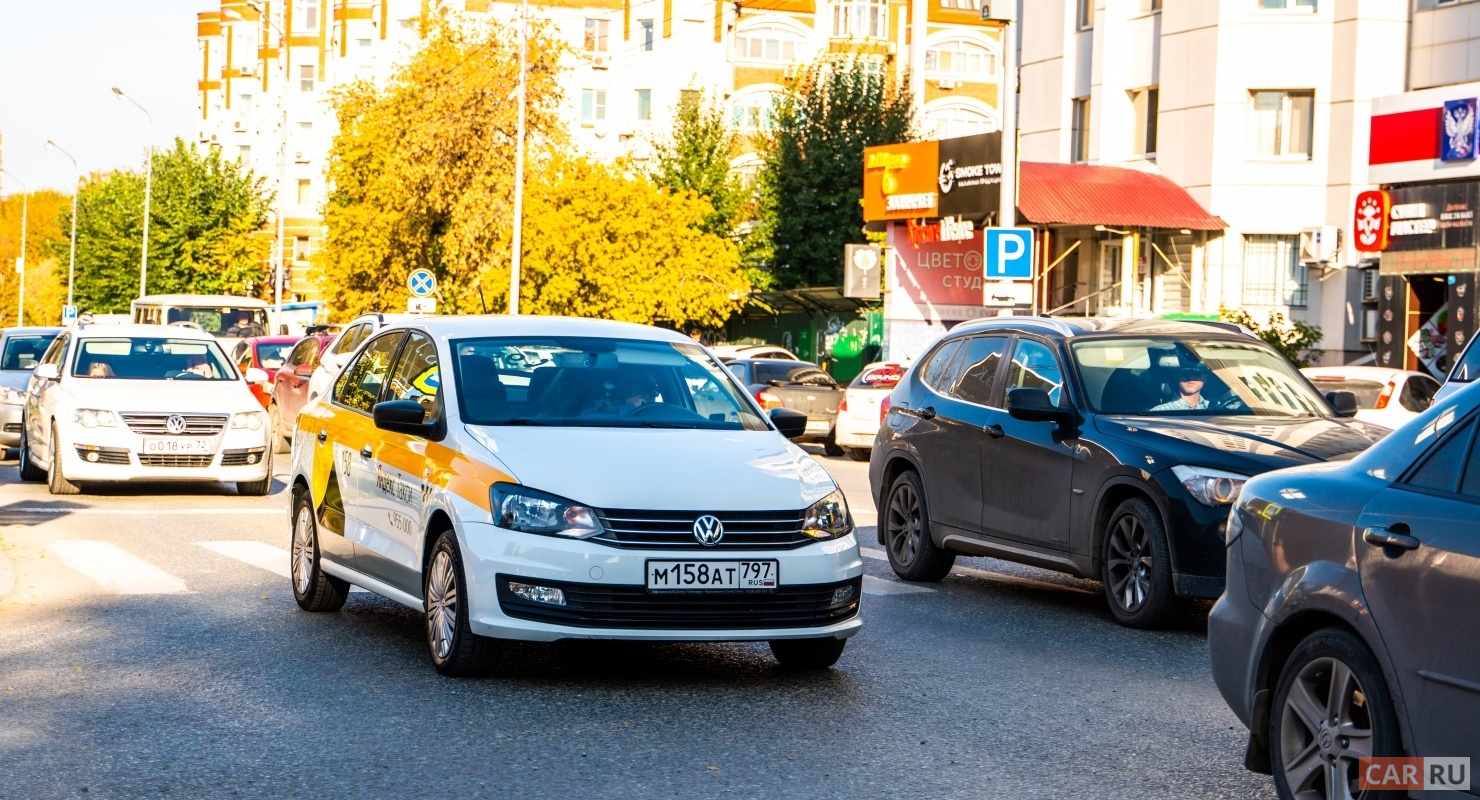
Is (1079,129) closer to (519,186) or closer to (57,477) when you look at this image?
(519,186)

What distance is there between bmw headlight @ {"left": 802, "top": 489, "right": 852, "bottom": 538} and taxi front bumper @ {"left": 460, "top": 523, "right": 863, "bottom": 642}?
0.58 feet

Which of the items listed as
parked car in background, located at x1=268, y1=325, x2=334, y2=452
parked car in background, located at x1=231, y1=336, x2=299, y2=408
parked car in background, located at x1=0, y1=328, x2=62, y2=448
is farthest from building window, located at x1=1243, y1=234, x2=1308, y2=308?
parked car in background, located at x1=0, y1=328, x2=62, y2=448

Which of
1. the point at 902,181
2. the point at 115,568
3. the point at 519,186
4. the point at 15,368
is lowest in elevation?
the point at 115,568

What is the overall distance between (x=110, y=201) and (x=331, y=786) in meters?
89.3

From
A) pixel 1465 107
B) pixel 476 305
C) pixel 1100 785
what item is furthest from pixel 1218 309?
pixel 1100 785

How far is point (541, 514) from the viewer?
7.86 m

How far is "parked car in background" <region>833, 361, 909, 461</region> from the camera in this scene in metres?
28.5

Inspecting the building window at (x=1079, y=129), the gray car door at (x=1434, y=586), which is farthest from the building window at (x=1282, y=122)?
the gray car door at (x=1434, y=586)

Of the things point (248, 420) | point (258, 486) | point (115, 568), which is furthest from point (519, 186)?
point (115, 568)

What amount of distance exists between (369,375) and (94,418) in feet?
28.6

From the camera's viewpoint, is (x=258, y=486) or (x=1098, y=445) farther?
(x=258, y=486)

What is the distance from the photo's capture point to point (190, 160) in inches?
3440

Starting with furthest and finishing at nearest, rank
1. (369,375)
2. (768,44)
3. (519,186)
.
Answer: (768,44)
(519,186)
(369,375)

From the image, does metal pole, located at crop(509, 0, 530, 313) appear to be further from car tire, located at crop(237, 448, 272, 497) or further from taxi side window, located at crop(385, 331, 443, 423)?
taxi side window, located at crop(385, 331, 443, 423)
